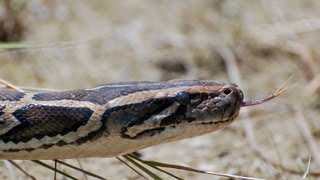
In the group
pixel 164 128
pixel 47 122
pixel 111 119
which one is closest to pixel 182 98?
pixel 164 128

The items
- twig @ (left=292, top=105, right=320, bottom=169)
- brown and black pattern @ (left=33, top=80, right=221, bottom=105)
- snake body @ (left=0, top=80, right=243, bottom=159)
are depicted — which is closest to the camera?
snake body @ (left=0, top=80, right=243, bottom=159)

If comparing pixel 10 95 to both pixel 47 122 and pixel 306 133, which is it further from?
pixel 306 133

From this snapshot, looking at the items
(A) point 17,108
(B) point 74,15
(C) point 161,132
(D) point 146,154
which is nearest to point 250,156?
(D) point 146,154

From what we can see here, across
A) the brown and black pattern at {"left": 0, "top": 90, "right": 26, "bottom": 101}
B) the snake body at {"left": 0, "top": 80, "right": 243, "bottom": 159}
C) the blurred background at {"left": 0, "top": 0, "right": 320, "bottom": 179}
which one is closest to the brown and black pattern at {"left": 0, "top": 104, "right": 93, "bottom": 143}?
the snake body at {"left": 0, "top": 80, "right": 243, "bottom": 159}

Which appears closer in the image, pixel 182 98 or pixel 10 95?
pixel 182 98

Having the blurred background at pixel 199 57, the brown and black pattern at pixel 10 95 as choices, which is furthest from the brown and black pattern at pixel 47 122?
the blurred background at pixel 199 57

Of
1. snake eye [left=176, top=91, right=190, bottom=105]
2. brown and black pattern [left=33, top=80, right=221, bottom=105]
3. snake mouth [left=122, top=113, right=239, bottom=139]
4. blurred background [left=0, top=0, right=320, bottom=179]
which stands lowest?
snake mouth [left=122, top=113, right=239, bottom=139]

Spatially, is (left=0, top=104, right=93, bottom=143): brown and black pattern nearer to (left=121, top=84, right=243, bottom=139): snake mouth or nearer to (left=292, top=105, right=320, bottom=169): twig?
(left=121, top=84, right=243, bottom=139): snake mouth
